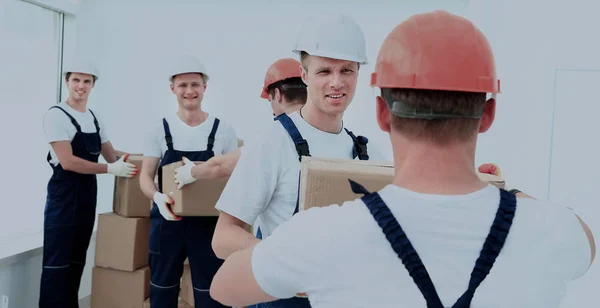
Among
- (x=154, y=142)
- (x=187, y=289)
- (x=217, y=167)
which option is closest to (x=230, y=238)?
(x=217, y=167)

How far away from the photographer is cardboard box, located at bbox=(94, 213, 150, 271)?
3.30m

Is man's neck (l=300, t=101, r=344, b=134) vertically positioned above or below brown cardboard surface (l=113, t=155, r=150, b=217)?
above

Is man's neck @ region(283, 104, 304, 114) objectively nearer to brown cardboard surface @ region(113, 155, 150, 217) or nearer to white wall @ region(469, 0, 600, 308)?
white wall @ region(469, 0, 600, 308)

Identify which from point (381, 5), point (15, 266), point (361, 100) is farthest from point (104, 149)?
point (381, 5)

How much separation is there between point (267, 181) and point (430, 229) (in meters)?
0.75

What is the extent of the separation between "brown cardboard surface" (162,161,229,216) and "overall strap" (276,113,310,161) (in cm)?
97

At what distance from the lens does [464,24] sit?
0.75 m

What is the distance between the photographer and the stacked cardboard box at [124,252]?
10.8ft

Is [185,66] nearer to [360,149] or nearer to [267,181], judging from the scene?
[360,149]

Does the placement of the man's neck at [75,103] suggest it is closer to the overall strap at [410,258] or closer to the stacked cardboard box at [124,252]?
the stacked cardboard box at [124,252]

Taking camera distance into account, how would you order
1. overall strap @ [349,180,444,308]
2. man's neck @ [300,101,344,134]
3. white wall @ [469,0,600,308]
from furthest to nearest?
1. white wall @ [469,0,600,308]
2. man's neck @ [300,101,344,134]
3. overall strap @ [349,180,444,308]

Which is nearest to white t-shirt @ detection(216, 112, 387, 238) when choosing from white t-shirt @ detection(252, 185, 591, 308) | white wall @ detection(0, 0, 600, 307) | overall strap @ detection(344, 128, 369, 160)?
overall strap @ detection(344, 128, 369, 160)

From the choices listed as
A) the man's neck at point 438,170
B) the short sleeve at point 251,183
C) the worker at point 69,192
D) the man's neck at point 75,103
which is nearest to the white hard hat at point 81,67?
the worker at point 69,192

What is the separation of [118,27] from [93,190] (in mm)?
1449
